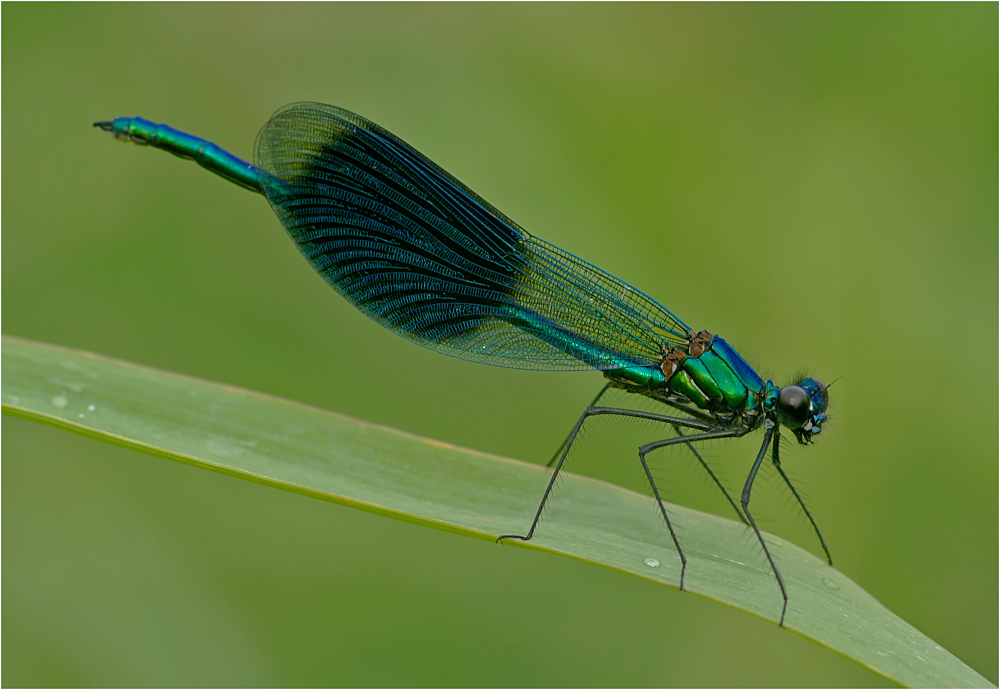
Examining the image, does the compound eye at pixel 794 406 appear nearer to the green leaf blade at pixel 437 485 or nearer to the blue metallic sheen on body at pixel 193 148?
the green leaf blade at pixel 437 485

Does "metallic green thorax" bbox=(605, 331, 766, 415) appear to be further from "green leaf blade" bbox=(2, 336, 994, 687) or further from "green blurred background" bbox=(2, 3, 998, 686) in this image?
"green leaf blade" bbox=(2, 336, 994, 687)

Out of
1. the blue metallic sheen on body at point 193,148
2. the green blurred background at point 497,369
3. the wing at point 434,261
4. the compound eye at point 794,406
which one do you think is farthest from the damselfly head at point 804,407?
the blue metallic sheen on body at point 193,148

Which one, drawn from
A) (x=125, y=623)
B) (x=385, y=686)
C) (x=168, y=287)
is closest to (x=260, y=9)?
(x=168, y=287)

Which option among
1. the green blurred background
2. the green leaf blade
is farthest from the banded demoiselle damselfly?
the green leaf blade

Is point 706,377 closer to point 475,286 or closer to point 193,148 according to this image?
point 475,286

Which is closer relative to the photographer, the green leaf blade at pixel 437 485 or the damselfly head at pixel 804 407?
the green leaf blade at pixel 437 485

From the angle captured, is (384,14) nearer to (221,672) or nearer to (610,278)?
(610,278)

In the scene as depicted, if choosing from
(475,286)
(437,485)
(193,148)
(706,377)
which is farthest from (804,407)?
(193,148)

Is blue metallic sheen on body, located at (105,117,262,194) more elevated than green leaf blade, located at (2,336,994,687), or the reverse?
blue metallic sheen on body, located at (105,117,262,194)

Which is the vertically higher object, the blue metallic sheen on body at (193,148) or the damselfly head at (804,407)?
the blue metallic sheen on body at (193,148)
